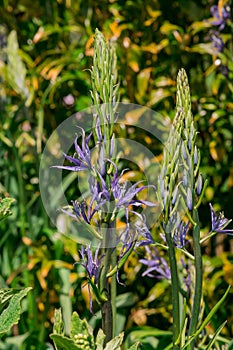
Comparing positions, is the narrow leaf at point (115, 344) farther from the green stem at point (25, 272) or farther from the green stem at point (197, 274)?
the green stem at point (25, 272)

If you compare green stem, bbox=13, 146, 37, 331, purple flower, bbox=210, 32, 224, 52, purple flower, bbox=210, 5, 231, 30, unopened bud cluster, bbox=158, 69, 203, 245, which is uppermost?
purple flower, bbox=210, 5, 231, 30

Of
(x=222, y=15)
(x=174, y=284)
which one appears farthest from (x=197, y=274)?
(x=222, y=15)

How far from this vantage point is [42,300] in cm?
221

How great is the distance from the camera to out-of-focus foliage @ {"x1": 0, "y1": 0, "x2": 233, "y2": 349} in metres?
2.16

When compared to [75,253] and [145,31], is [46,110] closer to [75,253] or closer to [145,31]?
[145,31]

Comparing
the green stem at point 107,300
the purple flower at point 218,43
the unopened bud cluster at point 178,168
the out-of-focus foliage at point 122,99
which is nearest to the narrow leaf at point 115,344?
the green stem at point 107,300

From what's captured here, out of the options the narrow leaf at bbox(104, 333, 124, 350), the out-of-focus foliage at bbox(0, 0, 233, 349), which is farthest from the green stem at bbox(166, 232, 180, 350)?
the out-of-focus foliage at bbox(0, 0, 233, 349)

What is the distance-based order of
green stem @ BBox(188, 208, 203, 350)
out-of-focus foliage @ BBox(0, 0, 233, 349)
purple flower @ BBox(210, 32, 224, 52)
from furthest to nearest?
out-of-focus foliage @ BBox(0, 0, 233, 349), purple flower @ BBox(210, 32, 224, 52), green stem @ BBox(188, 208, 203, 350)

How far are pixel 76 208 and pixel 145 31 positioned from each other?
67.9 inches

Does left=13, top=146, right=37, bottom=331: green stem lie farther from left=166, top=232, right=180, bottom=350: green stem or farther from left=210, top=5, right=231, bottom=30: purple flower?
left=166, top=232, right=180, bottom=350: green stem

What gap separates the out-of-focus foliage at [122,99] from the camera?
2158 millimetres

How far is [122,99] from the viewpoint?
96.0 inches

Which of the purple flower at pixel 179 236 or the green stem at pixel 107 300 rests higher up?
the purple flower at pixel 179 236

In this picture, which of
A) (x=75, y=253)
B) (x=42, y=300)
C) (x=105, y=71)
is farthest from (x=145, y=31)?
(x=105, y=71)
